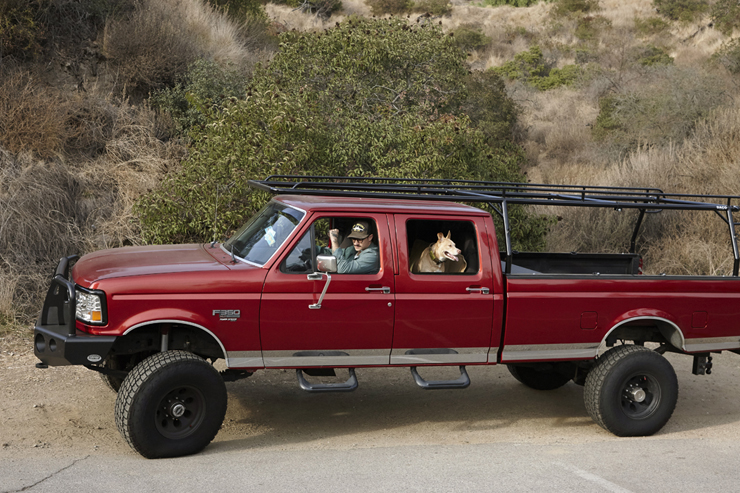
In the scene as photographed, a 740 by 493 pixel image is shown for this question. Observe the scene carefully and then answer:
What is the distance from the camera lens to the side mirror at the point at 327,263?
5602 mm

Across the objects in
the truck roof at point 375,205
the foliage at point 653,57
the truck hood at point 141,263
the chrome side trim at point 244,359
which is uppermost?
the foliage at point 653,57

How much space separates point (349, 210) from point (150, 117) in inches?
424

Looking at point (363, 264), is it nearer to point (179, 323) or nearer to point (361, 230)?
point (361, 230)

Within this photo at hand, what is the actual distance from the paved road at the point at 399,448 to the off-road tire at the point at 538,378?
11 centimetres

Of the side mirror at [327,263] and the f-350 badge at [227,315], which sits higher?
the side mirror at [327,263]

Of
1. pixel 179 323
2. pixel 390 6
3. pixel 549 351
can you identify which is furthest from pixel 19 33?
pixel 390 6

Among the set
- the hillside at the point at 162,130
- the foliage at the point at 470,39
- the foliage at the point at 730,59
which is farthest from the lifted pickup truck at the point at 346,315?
the foliage at the point at 470,39

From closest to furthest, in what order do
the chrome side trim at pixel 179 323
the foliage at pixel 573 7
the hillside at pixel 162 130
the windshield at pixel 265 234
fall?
the chrome side trim at pixel 179 323
the windshield at pixel 265 234
the hillside at pixel 162 130
the foliage at pixel 573 7

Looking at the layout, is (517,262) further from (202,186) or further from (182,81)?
(182,81)

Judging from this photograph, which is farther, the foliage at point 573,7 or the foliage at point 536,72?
the foliage at point 573,7

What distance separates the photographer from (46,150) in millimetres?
13414

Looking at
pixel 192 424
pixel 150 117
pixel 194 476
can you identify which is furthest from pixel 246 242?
pixel 150 117

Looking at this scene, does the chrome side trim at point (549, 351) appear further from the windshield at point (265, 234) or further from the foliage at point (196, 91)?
the foliage at point (196, 91)

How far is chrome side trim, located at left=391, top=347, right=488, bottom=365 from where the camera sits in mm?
6102
